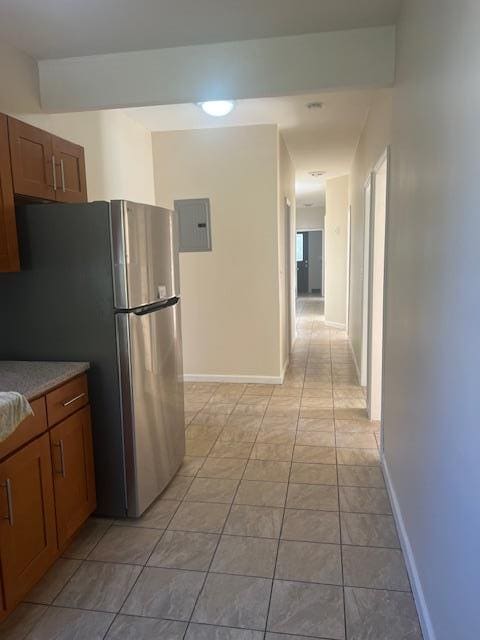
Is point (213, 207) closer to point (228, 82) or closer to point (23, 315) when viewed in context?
point (228, 82)

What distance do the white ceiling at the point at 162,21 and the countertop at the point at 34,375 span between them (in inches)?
65.4

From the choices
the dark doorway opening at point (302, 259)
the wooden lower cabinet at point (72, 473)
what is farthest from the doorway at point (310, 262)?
the wooden lower cabinet at point (72, 473)

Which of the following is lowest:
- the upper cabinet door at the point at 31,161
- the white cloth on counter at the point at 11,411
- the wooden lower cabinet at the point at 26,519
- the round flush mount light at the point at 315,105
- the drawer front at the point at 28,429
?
the wooden lower cabinet at the point at 26,519

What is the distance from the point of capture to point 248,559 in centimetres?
206

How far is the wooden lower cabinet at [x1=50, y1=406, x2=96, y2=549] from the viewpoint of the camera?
1998 millimetres

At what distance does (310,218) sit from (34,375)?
11.2 metres

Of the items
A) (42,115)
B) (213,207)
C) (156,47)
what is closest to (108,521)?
(42,115)

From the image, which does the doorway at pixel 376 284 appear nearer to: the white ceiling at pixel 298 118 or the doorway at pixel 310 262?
the white ceiling at pixel 298 118

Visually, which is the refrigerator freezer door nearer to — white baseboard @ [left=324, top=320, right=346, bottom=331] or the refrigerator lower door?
the refrigerator lower door

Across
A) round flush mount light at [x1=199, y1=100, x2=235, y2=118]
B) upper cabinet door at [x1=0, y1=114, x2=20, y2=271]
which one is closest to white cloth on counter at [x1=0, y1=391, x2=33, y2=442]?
upper cabinet door at [x1=0, y1=114, x2=20, y2=271]

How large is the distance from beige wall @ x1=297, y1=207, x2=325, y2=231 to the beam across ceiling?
10.00 m

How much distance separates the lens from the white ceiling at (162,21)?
6.88 ft

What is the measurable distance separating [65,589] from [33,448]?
2.06 feet

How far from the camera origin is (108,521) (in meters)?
2.39
